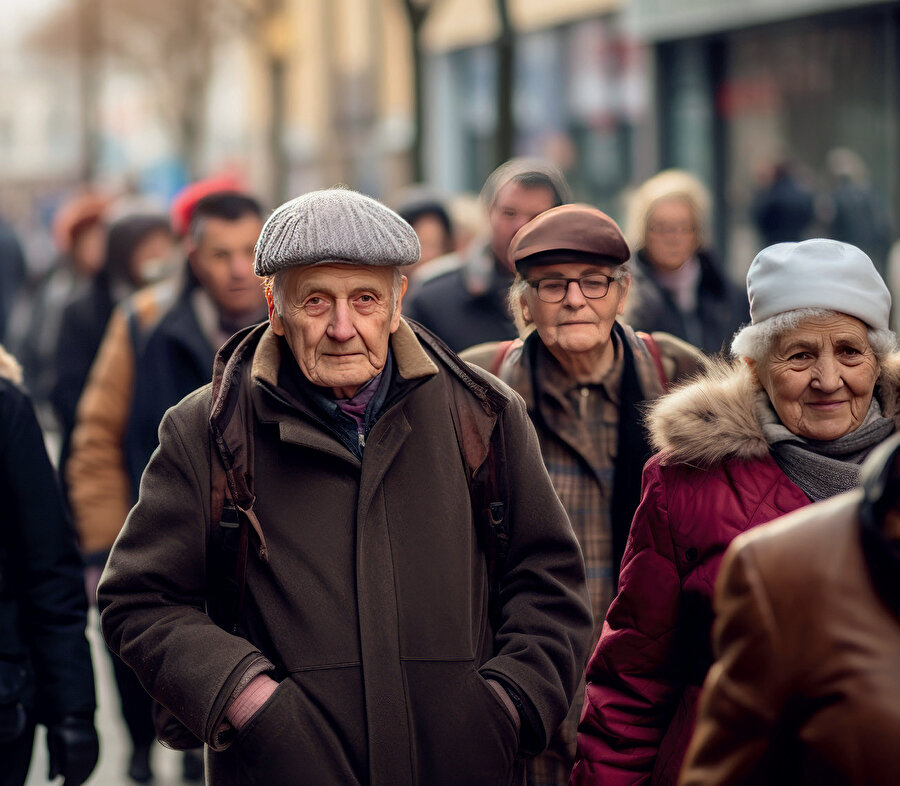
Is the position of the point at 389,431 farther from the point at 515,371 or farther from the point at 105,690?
the point at 105,690

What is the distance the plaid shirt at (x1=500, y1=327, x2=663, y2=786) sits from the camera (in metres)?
4.50

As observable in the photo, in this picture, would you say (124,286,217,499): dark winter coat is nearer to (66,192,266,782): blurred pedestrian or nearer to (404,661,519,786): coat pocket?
(66,192,266,782): blurred pedestrian

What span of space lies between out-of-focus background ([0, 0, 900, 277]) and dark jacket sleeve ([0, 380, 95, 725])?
33.9 ft

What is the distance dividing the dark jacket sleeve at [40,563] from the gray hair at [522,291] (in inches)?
57.4

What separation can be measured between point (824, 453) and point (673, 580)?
0.43m

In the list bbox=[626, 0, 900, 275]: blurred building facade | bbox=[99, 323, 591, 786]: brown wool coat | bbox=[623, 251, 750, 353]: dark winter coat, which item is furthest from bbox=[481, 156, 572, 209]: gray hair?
bbox=[626, 0, 900, 275]: blurred building facade

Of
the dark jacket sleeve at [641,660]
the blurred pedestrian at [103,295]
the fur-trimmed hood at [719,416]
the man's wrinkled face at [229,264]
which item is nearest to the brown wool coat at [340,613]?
the dark jacket sleeve at [641,660]

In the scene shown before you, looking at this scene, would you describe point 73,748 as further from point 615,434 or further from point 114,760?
point 114,760

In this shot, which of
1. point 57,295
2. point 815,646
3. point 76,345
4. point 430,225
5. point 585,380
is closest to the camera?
point 815,646

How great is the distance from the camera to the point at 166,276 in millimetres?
8203

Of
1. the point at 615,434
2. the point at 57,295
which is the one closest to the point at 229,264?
the point at 615,434

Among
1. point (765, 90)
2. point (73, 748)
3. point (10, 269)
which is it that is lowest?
point (73, 748)

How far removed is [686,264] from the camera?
7.46 meters

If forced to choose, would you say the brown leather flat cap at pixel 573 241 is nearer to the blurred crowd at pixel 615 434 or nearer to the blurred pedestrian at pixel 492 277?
the blurred crowd at pixel 615 434
